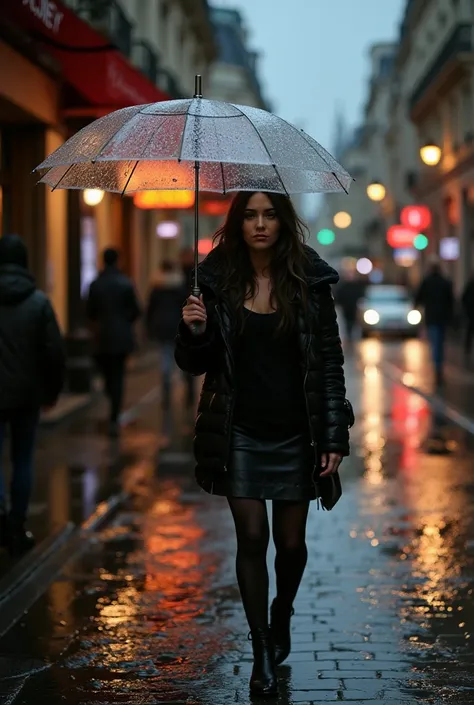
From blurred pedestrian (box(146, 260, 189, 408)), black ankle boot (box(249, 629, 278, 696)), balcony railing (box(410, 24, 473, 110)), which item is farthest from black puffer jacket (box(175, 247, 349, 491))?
balcony railing (box(410, 24, 473, 110))

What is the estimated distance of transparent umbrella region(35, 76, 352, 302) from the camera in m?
5.25

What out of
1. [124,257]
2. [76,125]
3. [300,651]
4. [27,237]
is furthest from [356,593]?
[124,257]

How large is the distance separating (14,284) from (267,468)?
3008 millimetres

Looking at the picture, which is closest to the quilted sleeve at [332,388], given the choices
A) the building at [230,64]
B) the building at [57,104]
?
the building at [57,104]

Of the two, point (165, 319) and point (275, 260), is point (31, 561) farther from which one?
point (165, 319)

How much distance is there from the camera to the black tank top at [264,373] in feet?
17.4

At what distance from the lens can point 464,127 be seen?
40.6 m

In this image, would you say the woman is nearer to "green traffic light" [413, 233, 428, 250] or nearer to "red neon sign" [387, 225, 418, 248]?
"green traffic light" [413, 233, 428, 250]

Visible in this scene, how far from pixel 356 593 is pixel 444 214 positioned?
39.5 m

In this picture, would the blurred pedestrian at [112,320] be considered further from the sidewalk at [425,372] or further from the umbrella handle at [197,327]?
the umbrella handle at [197,327]

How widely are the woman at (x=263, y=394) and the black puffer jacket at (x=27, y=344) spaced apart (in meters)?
2.59

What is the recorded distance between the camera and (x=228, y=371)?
17.3 feet

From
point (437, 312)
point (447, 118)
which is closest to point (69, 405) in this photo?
point (437, 312)

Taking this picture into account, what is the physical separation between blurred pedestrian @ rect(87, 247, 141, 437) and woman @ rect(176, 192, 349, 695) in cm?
943
